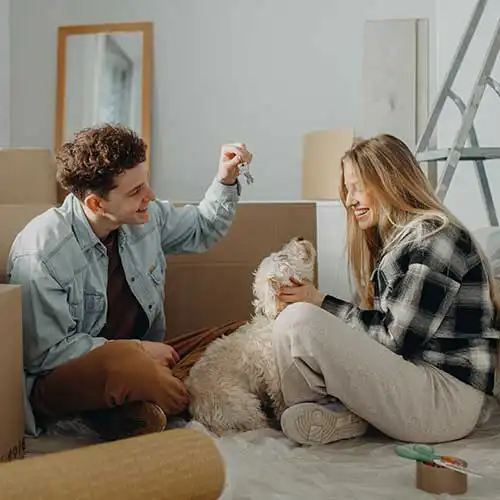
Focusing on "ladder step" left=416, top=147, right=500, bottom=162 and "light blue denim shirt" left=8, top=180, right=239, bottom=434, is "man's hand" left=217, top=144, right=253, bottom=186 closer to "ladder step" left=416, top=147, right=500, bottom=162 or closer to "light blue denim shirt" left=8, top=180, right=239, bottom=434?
"light blue denim shirt" left=8, top=180, right=239, bottom=434

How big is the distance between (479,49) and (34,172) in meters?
1.45

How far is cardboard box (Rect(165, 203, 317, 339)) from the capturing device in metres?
2.15

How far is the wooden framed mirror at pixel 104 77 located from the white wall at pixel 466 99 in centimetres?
127

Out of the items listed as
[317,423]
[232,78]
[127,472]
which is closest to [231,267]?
[317,423]

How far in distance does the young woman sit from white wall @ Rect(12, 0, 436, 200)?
1.81 meters

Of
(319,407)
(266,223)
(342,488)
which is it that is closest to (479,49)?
(266,223)

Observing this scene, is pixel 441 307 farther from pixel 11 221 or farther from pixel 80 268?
pixel 11 221

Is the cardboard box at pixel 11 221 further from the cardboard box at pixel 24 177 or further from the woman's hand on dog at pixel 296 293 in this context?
the woman's hand on dog at pixel 296 293

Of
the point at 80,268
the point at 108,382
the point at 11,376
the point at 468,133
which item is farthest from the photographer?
the point at 468,133

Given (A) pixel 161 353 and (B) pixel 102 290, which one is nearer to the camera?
(A) pixel 161 353

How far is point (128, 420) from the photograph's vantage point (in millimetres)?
1638

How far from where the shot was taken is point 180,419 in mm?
1665

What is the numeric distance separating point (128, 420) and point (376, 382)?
0.49 meters

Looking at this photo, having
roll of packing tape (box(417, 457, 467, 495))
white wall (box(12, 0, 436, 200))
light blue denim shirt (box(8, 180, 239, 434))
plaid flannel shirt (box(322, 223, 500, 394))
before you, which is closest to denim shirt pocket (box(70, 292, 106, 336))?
light blue denim shirt (box(8, 180, 239, 434))
